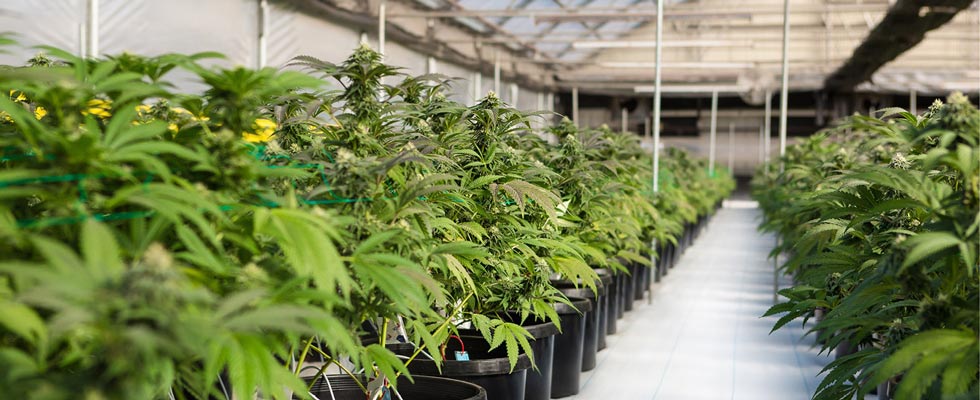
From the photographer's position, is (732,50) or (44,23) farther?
(732,50)

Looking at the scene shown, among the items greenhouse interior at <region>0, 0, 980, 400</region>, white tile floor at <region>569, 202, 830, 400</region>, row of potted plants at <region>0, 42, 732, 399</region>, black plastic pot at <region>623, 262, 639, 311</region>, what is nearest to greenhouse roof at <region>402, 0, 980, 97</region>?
white tile floor at <region>569, 202, 830, 400</region>

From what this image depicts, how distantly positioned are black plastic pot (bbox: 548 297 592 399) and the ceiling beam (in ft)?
21.9

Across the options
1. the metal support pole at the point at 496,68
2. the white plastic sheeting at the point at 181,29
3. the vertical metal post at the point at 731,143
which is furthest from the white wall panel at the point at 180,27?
the vertical metal post at the point at 731,143

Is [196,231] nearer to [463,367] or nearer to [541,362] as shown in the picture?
[463,367]

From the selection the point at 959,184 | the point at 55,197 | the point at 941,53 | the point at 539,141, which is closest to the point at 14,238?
the point at 55,197

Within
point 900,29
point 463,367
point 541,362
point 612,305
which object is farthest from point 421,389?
point 900,29

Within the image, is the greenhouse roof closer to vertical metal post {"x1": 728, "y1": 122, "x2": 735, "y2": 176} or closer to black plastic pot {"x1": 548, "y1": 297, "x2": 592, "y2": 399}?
vertical metal post {"x1": 728, "y1": 122, "x2": 735, "y2": 176}

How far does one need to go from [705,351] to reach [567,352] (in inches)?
49.1

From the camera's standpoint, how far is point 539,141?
3031 mm

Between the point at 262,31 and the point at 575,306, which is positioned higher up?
the point at 262,31

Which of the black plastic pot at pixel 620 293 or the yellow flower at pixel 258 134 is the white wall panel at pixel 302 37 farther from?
the yellow flower at pixel 258 134

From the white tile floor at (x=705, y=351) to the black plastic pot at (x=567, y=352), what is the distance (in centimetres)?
10

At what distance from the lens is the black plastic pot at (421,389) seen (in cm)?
211

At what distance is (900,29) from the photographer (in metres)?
10.5
